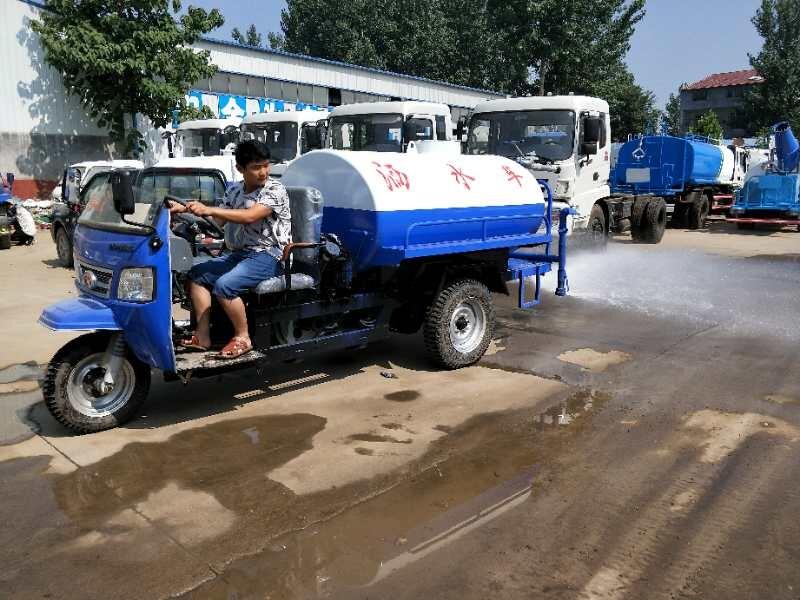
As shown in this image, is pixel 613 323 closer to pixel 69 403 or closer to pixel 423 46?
pixel 69 403

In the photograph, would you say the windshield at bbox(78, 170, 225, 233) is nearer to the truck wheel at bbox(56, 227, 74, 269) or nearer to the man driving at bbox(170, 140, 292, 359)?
the man driving at bbox(170, 140, 292, 359)

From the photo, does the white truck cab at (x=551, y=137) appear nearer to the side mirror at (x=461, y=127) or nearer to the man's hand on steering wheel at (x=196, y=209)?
the side mirror at (x=461, y=127)

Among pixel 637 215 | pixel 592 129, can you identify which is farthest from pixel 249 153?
pixel 637 215

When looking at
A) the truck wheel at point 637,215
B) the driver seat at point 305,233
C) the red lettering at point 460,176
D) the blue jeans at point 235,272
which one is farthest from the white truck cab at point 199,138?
the blue jeans at point 235,272

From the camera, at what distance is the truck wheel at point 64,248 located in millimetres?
12438

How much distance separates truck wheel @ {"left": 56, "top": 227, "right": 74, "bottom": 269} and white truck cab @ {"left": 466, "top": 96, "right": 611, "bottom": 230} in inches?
287

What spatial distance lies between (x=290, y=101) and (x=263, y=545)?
1149 inches

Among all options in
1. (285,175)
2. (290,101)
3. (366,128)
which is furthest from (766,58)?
(285,175)

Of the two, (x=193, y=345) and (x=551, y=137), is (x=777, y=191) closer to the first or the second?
(x=551, y=137)

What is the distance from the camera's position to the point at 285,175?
632 centimetres

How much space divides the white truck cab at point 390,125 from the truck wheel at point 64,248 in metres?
5.15

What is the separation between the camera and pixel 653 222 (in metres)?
15.5

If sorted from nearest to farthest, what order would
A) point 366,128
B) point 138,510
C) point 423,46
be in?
point 138,510 < point 366,128 < point 423,46

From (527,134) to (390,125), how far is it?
8.33ft
